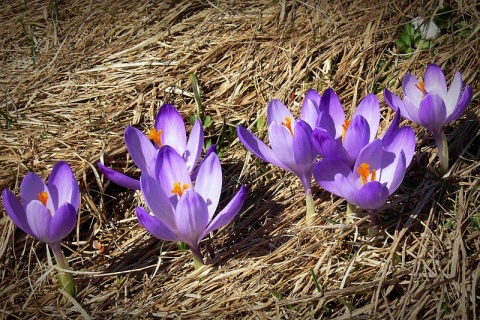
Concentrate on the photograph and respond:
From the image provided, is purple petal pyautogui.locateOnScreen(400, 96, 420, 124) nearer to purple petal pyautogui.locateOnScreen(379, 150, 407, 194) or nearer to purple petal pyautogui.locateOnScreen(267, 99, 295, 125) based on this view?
purple petal pyautogui.locateOnScreen(379, 150, 407, 194)

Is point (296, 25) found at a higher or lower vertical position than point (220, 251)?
higher

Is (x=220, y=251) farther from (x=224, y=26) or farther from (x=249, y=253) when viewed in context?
(x=224, y=26)

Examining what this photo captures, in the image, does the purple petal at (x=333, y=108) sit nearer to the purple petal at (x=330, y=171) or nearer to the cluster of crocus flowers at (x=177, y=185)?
the purple petal at (x=330, y=171)

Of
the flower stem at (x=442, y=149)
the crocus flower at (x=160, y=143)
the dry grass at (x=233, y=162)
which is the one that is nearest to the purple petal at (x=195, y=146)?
the crocus flower at (x=160, y=143)

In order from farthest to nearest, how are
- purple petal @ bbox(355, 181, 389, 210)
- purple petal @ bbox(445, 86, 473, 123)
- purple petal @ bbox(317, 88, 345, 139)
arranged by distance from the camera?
1. purple petal @ bbox(317, 88, 345, 139)
2. purple petal @ bbox(445, 86, 473, 123)
3. purple petal @ bbox(355, 181, 389, 210)

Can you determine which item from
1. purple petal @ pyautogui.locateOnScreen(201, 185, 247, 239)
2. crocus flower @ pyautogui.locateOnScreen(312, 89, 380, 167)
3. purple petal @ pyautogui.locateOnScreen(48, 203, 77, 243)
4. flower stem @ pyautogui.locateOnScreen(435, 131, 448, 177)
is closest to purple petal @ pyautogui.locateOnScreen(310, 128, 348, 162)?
crocus flower @ pyautogui.locateOnScreen(312, 89, 380, 167)

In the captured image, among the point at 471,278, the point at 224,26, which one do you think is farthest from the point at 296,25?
the point at 471,278
